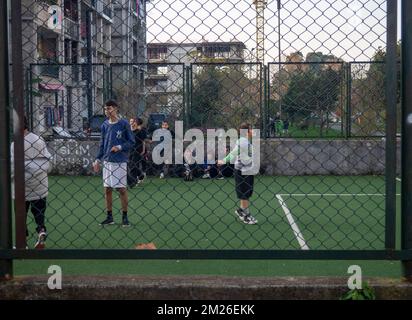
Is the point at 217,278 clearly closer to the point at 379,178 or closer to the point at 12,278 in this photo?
the point at 12,278

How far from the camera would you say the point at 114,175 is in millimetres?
10312

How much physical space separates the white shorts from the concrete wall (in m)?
7.79

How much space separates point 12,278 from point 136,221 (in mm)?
6996

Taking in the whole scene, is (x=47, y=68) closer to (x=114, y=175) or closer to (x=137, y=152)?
(x=137, y=152)

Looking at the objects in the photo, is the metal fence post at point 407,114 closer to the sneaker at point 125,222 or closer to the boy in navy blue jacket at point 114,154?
A: the boy in navy blue jacket at point 114,154

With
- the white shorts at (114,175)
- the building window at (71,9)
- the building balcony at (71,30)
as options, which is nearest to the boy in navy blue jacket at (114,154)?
the white shorts at (114,175)

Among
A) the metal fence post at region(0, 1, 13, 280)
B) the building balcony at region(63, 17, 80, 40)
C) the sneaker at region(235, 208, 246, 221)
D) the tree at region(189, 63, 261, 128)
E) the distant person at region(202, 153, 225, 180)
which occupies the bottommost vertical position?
the sneaker at region(235, 208, 246, 221)

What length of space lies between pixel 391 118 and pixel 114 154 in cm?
707

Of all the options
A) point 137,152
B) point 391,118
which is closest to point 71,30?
point 137,152

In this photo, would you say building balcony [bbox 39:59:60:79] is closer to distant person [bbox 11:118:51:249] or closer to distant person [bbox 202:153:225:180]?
distant person [bbox 202:153:225:180]

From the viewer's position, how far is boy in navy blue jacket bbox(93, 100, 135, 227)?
33.6ft

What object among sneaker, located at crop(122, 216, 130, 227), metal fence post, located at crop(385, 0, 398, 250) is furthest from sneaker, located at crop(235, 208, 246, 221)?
metal fence post, located at crop(385, 0, 398, 250)

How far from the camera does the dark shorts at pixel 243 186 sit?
1057cm
